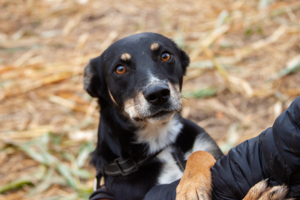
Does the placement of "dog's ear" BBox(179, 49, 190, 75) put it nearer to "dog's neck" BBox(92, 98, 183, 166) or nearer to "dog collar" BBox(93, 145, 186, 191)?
"dog's neck" BBox(92, 98, 183, 166)

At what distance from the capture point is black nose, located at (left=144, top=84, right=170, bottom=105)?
2.29 m

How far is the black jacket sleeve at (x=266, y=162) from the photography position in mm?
1437

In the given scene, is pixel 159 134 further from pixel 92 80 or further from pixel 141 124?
pixel 92 80

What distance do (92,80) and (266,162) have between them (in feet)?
6.01

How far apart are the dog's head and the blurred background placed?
0.58 m

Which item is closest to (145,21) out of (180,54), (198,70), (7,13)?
(198,70)

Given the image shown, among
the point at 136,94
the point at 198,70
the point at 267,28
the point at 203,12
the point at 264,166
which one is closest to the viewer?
the point at 264,166

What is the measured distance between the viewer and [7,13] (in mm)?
8836

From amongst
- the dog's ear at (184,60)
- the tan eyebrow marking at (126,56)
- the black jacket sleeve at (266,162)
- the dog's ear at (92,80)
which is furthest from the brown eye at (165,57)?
the black jacket sleeve at (266,162)

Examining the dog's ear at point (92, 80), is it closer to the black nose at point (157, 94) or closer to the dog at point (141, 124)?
the dog at point (141, 124)

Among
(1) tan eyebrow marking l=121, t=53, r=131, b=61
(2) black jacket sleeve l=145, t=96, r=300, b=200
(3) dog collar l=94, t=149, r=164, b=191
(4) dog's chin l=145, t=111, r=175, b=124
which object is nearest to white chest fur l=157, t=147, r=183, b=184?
(3) dog collar l=94, t=149, r=164, b=191

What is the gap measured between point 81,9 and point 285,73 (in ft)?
18.6

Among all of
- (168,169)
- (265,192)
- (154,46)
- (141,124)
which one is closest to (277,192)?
(265,192)

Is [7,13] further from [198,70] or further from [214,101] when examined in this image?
[214,101]
